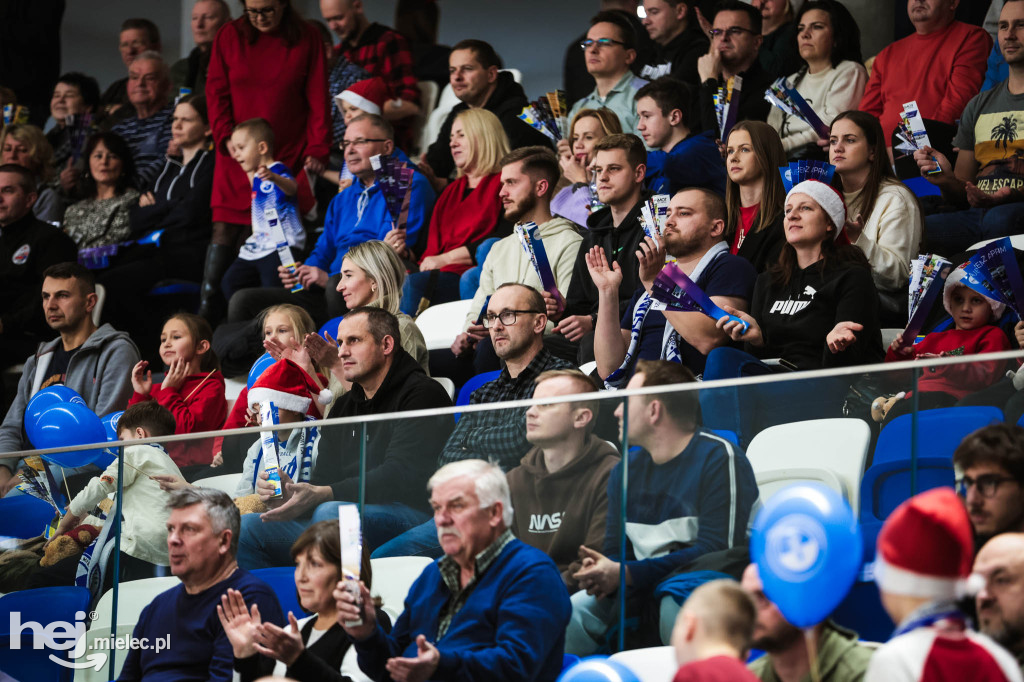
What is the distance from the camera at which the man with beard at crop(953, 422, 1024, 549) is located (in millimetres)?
2070

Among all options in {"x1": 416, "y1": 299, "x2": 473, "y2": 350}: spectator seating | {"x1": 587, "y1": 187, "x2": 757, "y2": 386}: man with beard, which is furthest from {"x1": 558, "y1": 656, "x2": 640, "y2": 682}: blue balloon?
{"x1": 416, "y1": 299, "x2": 473, "y2": 350}: spectator seating

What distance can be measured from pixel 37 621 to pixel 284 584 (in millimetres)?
659

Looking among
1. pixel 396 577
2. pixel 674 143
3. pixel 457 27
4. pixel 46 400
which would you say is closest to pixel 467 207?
pixel 674 143

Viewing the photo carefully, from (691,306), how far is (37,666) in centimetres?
175

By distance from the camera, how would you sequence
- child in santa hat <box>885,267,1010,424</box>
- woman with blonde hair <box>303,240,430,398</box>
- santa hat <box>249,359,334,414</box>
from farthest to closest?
woman with blonde hair <box>303,240,430,398</box> < santa hat <box>249,359,334,414</box> < child in santa hat <box>885,267,1010,424</box>

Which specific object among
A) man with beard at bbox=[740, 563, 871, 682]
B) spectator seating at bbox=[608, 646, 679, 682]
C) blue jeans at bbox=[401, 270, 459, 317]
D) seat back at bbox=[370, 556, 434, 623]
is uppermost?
blue jeans at bbox=[401, 270, 459, 317]

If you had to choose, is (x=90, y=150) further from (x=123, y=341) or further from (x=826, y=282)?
(x=826, y=282)

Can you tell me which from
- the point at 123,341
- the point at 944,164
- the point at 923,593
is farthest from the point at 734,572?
the point at 123,341

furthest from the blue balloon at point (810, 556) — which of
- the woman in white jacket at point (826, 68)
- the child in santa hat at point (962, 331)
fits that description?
the woman in white jacket at point (826, 68)

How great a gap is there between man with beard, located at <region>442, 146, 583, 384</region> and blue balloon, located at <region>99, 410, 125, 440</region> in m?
1.06

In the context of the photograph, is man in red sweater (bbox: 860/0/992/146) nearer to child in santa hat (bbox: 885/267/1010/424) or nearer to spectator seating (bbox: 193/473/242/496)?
child in santa hat (bbox: 885/267/1010/424)

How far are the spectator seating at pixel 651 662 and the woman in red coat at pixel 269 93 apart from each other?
3.82 metres

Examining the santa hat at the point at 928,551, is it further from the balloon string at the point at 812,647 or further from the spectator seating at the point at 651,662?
the spectator seating at the point at 651,662

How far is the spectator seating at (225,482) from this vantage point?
2689mm
